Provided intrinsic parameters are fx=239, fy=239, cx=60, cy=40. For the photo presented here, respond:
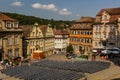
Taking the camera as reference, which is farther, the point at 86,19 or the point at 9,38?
the point at 86,19

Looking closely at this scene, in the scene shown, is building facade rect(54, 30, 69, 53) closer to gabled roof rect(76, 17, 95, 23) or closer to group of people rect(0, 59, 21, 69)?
gabled roof rect(76, 17, 95, 23)

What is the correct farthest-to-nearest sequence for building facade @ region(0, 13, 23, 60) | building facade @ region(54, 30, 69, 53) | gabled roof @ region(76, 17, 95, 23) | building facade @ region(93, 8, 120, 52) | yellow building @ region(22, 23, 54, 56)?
building facade @ region(54, 30, 69, 53) < gabled roof @ region(76, 17, 95, 23) < building facade @ region(93, 8, 120, 52) < yellow building @ region(22, 23, 54, 56) < building facade @ region(0, 13, 23, 60)

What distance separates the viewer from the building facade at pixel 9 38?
2127 inches

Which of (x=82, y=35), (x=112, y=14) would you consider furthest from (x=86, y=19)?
(x=112, y=14)

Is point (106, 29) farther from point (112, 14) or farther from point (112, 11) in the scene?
point (112, 11)

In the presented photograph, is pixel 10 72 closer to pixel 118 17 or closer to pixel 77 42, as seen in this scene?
pixel 118 17

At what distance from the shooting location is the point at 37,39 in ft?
227

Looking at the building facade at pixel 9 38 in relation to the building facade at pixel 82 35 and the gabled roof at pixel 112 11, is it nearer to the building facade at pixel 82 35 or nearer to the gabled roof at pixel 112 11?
the building facade at pixel 82 35

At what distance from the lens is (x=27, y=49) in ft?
213

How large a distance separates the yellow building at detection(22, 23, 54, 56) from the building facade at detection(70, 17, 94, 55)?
24.7 feet

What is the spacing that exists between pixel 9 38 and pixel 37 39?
1411 cm

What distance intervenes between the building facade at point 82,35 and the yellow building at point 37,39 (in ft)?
24.7

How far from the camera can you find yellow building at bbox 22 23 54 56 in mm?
65000

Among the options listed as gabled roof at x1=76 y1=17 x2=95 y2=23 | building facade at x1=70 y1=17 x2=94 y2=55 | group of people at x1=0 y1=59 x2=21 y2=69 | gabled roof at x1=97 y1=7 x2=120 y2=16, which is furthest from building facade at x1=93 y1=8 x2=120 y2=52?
group of people at x1=0 y1=59 x2=21 y2=69
